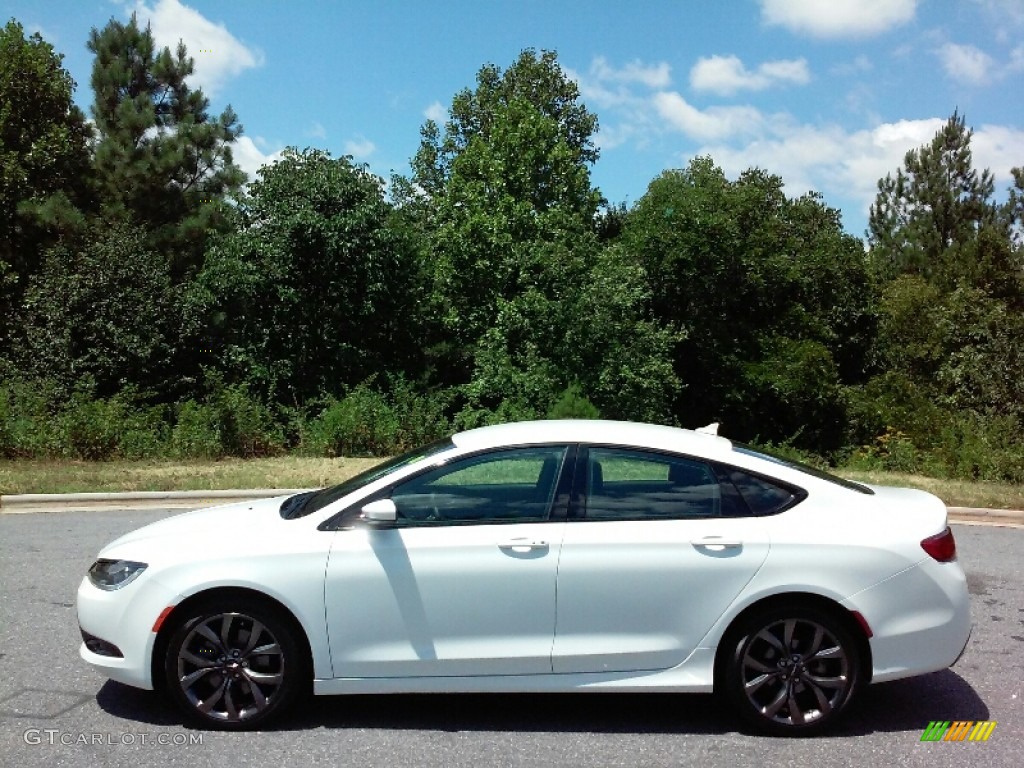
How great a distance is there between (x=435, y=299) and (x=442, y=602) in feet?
81.7

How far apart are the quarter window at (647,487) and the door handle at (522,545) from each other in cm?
30

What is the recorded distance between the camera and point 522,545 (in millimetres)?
4523

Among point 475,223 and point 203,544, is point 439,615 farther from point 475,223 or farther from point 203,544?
Answer: point 475,223

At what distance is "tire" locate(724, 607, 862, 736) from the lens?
178 inches

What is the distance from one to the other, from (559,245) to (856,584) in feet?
71.5

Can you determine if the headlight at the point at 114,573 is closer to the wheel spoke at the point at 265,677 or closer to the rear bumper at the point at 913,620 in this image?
the wheel spoke at the point at 265,677

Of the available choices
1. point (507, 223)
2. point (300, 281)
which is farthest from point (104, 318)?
point (507, 223)

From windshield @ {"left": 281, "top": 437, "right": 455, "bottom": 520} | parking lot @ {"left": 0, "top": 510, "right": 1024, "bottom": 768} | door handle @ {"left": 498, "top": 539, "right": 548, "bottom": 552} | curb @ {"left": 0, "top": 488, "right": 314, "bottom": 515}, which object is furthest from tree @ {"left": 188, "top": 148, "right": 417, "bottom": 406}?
door handle @ {"left": 498, "top": 539, "right": 548, "bottom": 552}

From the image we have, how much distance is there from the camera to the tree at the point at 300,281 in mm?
25562

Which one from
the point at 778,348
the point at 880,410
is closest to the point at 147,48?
the point at 778,348

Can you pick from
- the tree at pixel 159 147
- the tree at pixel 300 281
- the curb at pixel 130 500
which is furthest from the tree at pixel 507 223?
the curb at pixel 130 500

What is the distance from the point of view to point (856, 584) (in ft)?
14.8

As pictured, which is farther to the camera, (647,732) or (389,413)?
(389,413)

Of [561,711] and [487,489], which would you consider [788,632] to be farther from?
[487,489]
